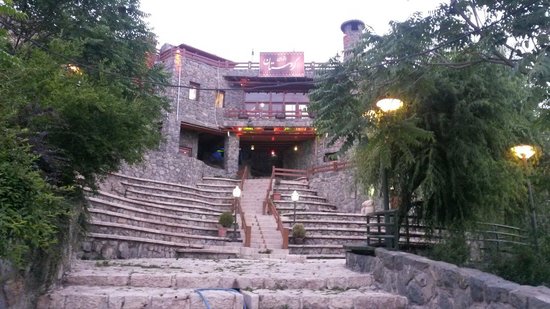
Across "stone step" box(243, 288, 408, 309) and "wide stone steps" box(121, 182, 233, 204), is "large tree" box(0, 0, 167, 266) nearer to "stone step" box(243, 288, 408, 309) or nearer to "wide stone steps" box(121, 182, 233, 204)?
"stone step" box(243, 288, 408, 309)

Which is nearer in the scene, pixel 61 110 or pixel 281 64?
pixel 61 110

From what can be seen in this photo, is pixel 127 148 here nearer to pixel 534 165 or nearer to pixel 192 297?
pixel 192 297

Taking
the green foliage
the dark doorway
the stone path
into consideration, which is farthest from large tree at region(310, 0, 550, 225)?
the dark doorway

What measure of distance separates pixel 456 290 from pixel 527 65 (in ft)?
7.87

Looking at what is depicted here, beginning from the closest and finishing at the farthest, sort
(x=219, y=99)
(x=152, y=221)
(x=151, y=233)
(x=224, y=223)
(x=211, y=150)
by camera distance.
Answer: (x=151, y=233)
(x=152, y=221)
(x=224, y=223)
(x=219, y=99)
(x=211, y=150)

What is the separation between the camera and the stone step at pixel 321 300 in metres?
4.97

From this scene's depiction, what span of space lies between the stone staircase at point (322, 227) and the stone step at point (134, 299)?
354 inches

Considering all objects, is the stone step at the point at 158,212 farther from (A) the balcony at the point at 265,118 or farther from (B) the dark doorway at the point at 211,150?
(B) the dark doorway at the point at 211,150

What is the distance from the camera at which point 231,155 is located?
88.9ft

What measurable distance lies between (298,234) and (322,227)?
200 centimetres

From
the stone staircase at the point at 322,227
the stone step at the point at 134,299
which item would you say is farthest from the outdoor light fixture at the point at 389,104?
the stone staircase at the point at 322,227

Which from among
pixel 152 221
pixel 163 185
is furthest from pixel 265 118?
pixel 152 221

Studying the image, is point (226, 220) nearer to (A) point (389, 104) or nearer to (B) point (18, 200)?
(A) point (389, 104)

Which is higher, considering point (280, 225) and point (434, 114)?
point (434, 114)
